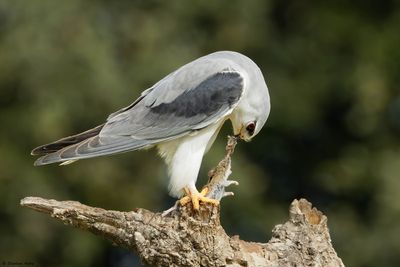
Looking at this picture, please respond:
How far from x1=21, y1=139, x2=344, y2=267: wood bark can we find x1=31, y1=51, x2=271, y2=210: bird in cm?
57

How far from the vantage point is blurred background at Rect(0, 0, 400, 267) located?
11891 millimetres

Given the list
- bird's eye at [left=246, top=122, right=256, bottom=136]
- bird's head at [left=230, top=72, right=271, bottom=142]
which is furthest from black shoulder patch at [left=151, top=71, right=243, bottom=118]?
bird's eye at [left=246, top=122, right=256, bottom=136]

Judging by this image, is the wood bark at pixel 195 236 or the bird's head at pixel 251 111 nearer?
the wood bark at pixel 195 236

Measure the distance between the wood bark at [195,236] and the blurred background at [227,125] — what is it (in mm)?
4824

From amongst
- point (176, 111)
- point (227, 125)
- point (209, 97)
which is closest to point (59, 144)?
point (176, 111)

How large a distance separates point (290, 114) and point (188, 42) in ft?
5.53

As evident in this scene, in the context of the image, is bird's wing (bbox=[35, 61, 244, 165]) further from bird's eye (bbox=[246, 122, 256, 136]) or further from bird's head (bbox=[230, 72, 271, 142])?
bird's eye (bbox=[246, 122, 256, 136])

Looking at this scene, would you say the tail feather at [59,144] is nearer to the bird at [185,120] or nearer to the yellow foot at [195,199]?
the bird at [185,120]

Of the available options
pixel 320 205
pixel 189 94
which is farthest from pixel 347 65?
pixel 189 94

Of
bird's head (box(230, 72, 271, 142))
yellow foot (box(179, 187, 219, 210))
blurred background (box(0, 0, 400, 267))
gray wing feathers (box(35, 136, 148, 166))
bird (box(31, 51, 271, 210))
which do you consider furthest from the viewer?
blurred background (box(0, 0, 400, 267))

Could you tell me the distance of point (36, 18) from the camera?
40.4 ft

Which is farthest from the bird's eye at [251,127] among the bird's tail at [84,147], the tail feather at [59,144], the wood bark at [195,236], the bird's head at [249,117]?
the tail feather at [59,144]

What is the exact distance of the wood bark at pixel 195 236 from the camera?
6562mm

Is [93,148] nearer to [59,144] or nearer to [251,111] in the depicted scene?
[59,144]
